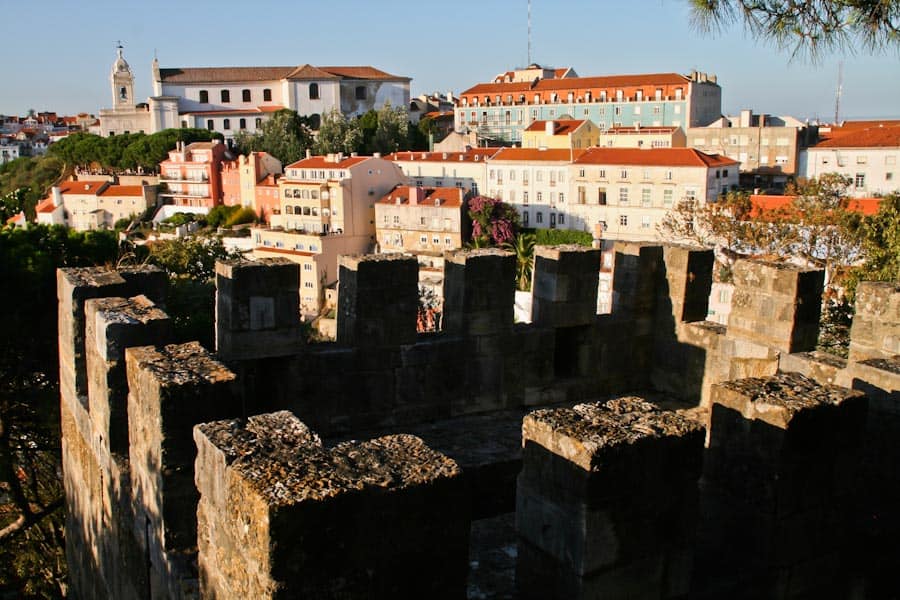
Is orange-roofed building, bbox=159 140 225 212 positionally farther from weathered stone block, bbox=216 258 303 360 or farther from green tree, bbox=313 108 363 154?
weathered stone block, bbox=216 258 303 360

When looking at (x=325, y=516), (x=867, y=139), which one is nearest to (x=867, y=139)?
(x=867, y=139)

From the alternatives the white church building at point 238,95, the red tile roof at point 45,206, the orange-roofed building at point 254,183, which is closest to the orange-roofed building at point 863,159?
the orange-roofed building at point 254,183

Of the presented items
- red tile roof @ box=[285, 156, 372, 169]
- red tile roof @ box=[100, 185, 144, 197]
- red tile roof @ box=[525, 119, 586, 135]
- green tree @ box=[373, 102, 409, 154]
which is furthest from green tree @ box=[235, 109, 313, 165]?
red tile roof @ box=[525, 119, 586, 135]

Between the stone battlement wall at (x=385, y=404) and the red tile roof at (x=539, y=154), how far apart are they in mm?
59010

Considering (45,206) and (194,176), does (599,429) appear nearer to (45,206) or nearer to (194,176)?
(194,176)

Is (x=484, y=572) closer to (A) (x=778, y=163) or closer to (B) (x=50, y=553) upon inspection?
(B) (x=50, y=553)

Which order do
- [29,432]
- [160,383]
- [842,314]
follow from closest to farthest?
[160,383] → [29,432] → [842,314]

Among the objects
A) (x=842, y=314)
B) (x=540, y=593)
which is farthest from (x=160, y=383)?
(x=842, y=314)

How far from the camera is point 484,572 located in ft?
20.4

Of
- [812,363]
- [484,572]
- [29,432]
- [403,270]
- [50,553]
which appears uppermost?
[403,270]

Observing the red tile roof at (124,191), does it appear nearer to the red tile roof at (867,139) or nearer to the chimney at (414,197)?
the chimney at (414,197)

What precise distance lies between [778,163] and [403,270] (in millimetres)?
70137

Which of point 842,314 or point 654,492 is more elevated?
point 654,492

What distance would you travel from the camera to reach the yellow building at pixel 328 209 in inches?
2589
